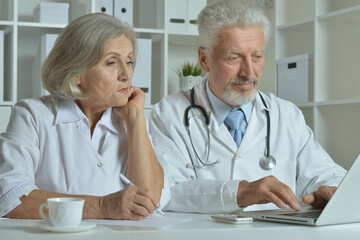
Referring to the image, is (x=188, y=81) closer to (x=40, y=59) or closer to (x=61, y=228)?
(x=40, y=59)

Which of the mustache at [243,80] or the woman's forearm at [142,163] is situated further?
the mustache at [243,80]

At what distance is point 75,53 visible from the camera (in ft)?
5.89

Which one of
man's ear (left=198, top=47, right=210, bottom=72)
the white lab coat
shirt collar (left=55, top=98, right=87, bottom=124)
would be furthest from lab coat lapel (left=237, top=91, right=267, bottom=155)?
shirt collar (left=55, top=98, right=87, bottom=124)

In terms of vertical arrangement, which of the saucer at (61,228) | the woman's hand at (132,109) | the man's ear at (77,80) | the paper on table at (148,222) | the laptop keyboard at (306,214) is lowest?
the paper on table at (148,222)

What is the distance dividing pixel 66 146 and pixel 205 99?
67 cm

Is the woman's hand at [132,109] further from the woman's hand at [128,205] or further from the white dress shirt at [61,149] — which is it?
the woman's hand at [128,205]

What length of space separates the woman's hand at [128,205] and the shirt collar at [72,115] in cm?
39

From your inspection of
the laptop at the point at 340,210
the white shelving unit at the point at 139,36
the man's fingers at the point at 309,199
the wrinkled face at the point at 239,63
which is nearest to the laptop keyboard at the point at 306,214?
the laptop at the point at 340,210

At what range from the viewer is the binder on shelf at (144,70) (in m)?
3.34

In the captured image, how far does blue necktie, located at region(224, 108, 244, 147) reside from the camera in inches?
85.5

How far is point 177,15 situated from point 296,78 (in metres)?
0.83

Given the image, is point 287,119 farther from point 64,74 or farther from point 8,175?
point 8,175

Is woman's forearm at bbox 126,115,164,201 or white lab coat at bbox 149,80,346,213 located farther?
white lab coat at bbox 149,80,346,213

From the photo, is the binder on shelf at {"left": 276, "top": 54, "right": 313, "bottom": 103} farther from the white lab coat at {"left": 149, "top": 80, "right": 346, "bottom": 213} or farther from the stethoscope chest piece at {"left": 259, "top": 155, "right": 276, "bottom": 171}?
the stethoscope chest piece at {"left": 259, "top": 155, "right": 276, "bottom": 171}
